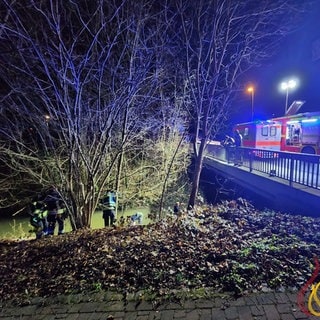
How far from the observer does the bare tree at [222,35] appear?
6543mm

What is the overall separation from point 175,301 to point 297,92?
35.5 metres

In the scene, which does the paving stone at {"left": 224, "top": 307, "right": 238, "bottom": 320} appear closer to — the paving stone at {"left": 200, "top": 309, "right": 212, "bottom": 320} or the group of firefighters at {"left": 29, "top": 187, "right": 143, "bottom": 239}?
the paving stone at {"left": 200, "top": 309, "right": 212, "bottom": 320}

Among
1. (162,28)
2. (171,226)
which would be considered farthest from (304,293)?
(162,28)

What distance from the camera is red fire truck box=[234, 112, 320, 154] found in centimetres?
1465

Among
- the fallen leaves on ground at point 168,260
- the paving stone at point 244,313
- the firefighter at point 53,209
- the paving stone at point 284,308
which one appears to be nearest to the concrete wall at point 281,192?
the fallen leaves on ground at point 168,260

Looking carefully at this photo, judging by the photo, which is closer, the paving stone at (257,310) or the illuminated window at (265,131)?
the paving stone at (257,310)

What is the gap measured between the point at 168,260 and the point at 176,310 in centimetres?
95

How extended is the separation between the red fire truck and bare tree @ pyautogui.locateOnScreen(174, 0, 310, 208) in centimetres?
877

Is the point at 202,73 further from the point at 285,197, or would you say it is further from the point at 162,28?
the point at 285,197

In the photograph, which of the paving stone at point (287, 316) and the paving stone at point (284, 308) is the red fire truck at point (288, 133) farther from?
the paving stone at point (287, 316)

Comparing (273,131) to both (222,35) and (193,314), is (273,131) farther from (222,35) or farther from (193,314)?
(193,314)

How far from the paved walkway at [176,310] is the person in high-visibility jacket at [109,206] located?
453cm

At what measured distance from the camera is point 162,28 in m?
6.85

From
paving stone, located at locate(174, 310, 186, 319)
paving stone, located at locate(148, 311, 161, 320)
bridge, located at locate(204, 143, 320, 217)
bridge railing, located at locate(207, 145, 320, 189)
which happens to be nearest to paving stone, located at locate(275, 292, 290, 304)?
paving stone, located at locate(174, 310, 186, 319)
